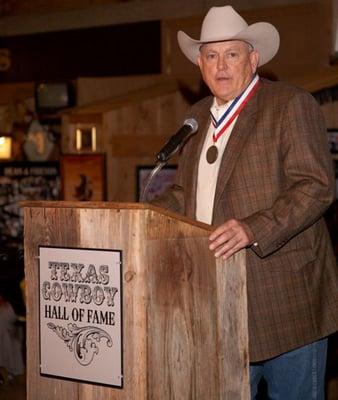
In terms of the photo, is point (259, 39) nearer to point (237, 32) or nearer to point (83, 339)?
point (237, 32)

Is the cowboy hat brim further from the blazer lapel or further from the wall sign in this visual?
the wall sign

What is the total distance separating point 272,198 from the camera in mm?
2309

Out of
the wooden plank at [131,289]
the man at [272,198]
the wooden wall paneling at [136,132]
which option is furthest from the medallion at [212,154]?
the wooden wall paneling at [136,132]

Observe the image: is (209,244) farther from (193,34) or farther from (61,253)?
(193,34)

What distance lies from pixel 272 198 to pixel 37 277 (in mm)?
658

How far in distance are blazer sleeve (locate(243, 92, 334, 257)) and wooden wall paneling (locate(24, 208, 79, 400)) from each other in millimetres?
465

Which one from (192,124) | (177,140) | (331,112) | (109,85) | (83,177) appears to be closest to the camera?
(177,140)

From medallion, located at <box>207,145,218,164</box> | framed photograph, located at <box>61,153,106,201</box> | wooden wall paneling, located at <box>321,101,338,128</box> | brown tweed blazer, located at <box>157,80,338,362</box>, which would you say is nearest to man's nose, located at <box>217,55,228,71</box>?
brown tweed blazer, located at <box>157,80,338,362</box>

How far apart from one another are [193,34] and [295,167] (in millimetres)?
4048

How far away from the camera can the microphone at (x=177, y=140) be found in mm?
2219

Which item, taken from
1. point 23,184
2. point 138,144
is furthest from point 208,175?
point 23,184

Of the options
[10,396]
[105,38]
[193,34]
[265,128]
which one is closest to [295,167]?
[265,128]

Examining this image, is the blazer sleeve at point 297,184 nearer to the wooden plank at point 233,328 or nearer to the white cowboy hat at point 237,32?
the wooden plank at point 233,328

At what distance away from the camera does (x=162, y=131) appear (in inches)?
218
